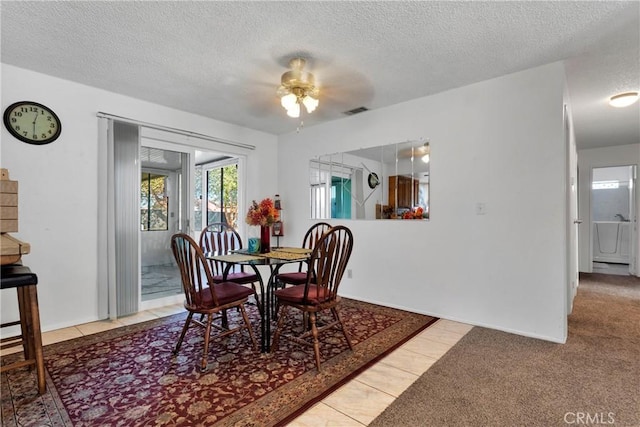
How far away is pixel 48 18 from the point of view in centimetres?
207

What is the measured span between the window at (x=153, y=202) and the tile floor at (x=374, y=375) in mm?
1131

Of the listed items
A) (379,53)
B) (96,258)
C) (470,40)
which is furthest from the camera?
(96,258)

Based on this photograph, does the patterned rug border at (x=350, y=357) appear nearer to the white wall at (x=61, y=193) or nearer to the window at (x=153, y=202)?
the white wall at (x=61, y=193)

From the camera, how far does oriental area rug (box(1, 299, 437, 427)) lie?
64.8 inches

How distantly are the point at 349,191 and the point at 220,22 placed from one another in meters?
2.50

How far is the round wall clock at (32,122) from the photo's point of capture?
2715 millimetres

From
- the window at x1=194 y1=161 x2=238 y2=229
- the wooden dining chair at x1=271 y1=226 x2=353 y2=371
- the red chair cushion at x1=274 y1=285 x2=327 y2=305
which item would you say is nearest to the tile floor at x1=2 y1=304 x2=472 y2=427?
the wooden dining chair at x1=271 y1=226 x2=353 y2=371

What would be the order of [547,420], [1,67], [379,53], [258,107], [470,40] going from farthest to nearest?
1. [258,107]
2. [1,67]
3. [379,53]
4. [470,40]
5. [547,420]

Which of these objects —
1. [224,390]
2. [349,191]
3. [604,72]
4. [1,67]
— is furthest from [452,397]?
[1,67]

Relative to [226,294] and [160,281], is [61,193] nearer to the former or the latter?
[160,281]

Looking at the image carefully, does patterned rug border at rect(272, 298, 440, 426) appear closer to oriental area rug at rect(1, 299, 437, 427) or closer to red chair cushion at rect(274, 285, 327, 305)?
oriental area rug at rect(1, 299, 437, 427)

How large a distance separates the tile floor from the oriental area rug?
0.07 meters

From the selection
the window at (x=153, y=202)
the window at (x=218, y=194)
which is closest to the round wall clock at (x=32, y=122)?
the window at (x=153, y=202)

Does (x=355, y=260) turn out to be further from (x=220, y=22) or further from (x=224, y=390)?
(x=220, y=22)
